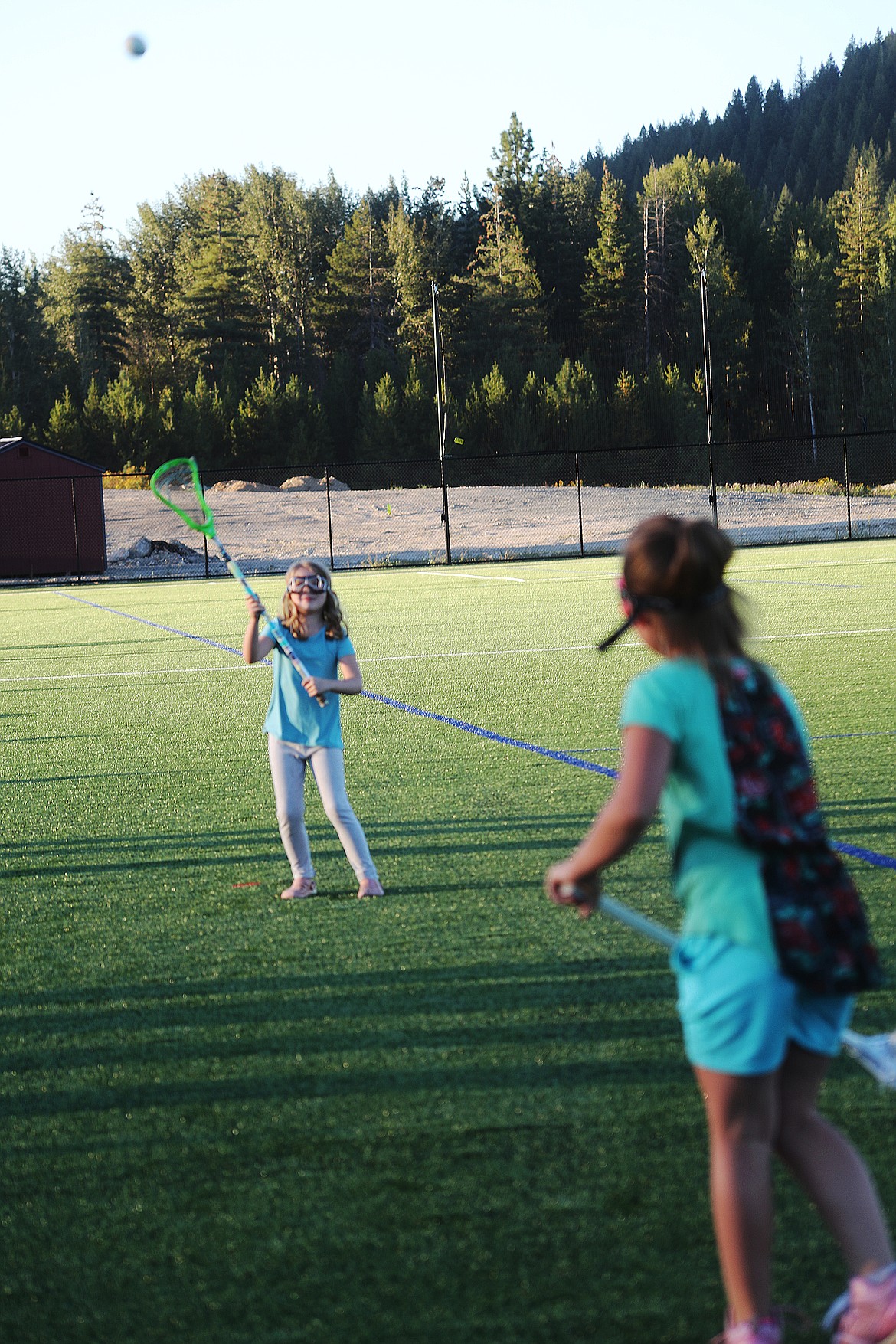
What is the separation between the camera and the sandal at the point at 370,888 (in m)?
5.38

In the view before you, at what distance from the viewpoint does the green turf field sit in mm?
2576

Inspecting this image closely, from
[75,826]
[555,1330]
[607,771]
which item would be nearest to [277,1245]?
[555,1330]

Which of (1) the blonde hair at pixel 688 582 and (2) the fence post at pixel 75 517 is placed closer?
(1) the blonde hair at pixel 688 582

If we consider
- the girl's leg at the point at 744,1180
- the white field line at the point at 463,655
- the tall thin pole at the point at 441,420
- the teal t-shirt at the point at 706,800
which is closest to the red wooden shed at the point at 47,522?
the tall thin pole at the point at 441,420

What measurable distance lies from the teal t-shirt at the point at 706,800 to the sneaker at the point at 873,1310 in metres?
0.59

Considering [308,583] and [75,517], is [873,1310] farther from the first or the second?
[75,517]

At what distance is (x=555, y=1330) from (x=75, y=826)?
508 cm

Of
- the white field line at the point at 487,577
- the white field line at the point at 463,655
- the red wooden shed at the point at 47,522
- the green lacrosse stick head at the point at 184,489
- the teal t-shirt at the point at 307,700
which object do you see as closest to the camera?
the teal t-shirt at the point at 307,700

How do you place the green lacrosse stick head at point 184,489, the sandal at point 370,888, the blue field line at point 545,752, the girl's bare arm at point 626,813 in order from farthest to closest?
the green lacrosse stick head at point 184,489, the blue field line at point 545,752, the sandal at point 370,888, the girl's bare arm at point 626,813

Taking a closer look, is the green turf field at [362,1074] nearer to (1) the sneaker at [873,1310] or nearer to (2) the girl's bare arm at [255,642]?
(1) the sneaker at [873,1310]

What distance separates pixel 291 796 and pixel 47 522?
37.5m

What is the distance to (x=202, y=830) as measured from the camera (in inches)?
266

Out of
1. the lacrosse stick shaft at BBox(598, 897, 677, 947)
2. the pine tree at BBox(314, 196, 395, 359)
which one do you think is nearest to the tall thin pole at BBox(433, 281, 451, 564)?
the pine tree at BBox(314, 196, 395, 359)

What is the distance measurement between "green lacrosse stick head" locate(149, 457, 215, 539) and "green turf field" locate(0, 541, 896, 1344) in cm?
155
